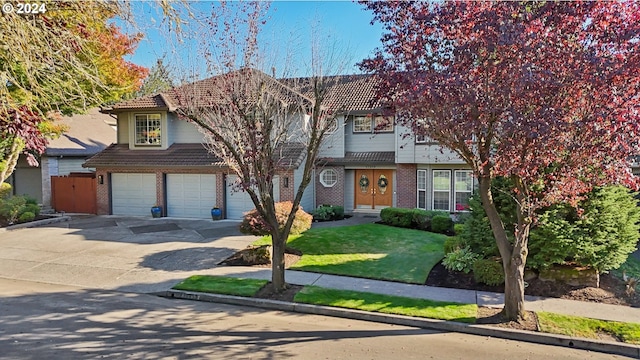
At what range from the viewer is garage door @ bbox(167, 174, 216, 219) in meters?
19.2

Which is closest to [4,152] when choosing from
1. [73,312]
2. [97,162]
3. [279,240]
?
[97,162]

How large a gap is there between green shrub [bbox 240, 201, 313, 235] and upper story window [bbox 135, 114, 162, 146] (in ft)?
29.3

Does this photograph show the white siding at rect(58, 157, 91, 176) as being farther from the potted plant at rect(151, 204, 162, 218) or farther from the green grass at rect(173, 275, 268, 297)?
the green grass at rect(173, 275, 268, 297)

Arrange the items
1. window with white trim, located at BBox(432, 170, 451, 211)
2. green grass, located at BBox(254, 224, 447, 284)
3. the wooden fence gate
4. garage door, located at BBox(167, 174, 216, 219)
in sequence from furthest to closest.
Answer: the wooden fence gate < garage door, located at BBox(167, 174, 216, 219) < window with white trim, located at BBox(432, 170, 451, 211) < green grass, located at BBox(254, 224, 447, 284)

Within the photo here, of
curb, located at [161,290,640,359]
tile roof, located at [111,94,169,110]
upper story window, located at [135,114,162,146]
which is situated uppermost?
tile roof, located at [111,94,169,110]

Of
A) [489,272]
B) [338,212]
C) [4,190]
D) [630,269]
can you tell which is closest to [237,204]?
[338,212]

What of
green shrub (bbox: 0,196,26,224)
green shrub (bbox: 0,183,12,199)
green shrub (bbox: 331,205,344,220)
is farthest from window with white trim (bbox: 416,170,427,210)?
green shrub (bbox: 0,183,12,199)

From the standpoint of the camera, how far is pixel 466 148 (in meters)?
7.09

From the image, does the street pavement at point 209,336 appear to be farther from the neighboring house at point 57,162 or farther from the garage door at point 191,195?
the neighboring house at point 57,162

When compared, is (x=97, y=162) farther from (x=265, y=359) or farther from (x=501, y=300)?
(x=501, y=300)

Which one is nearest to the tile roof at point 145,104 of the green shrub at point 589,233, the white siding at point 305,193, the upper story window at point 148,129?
the upper story window at point 148,129

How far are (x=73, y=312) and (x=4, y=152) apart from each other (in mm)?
12981

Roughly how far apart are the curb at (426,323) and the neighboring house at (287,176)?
9474mm

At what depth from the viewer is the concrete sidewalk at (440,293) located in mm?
7984
